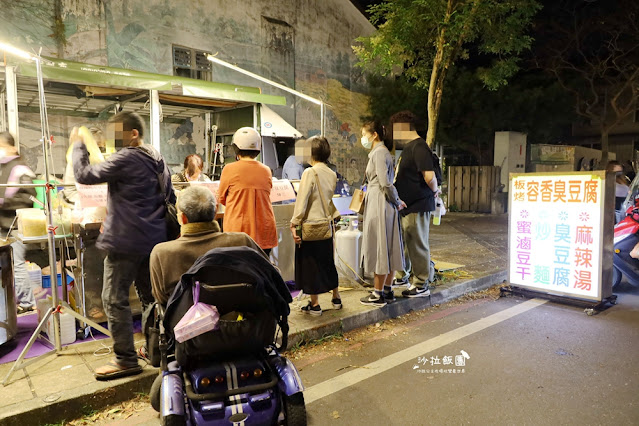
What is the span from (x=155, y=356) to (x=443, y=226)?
12114mm

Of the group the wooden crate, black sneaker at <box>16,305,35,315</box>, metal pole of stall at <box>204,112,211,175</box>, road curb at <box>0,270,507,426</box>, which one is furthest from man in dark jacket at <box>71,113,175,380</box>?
the wooden crate

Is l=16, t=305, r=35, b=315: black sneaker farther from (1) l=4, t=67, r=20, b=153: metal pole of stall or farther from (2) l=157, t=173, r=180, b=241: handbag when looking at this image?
(2) l=157, t=173, r=180, b=241: handbag

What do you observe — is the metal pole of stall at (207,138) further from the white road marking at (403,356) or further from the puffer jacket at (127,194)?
the white road marking at (403,356)

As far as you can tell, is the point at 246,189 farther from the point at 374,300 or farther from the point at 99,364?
the point at 374,300

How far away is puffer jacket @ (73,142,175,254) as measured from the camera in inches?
134

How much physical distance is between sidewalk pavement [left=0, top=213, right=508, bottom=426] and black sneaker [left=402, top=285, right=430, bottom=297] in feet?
0.23

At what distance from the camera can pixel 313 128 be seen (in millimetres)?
15570

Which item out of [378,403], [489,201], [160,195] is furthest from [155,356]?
[489,201]

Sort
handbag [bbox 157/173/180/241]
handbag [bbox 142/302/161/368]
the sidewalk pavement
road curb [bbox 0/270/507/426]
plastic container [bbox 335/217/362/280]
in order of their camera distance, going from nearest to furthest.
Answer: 1. handbag [bbox 142/302/161/368]
2. road curb [bbox 0/270/507/426]
3. the sidewalk pavement
4. handbag [bbox 157/173/180/241]
5. plastic container [bbox 335/217/362/280]

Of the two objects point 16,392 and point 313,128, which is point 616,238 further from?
point 313,128

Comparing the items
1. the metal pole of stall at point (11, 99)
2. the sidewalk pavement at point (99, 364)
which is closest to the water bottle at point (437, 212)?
the sidewalk pavement at point (99, 364)

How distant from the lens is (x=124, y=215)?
352 cm

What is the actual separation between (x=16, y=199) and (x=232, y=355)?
420 centimetres

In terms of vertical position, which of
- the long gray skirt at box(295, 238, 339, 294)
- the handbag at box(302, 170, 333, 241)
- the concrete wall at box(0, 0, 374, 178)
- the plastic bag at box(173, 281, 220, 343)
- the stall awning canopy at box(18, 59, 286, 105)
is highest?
the concrete wall at box(0, 0, 374, 178)
